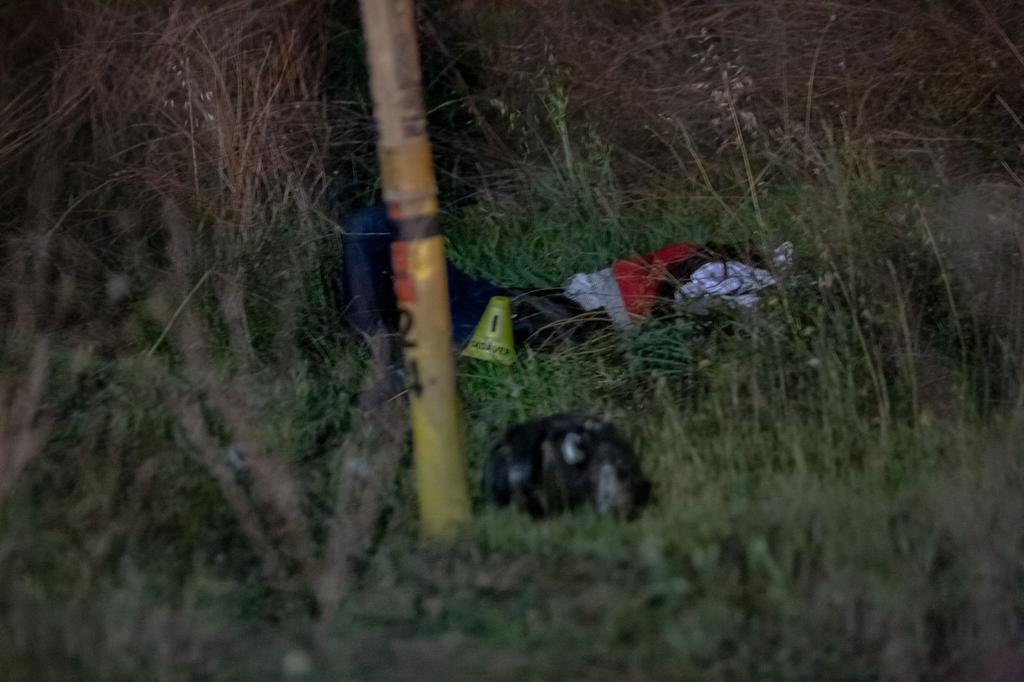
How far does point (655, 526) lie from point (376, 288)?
2.64 m

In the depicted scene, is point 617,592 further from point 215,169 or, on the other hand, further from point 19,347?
point 215,169

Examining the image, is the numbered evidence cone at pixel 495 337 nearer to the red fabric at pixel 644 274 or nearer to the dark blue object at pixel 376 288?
the dark blue object at pixel 376 288

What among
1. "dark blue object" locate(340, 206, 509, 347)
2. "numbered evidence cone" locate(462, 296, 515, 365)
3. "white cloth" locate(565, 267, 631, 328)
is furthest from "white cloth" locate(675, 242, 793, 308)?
"dark blue object" locate(340, 206, 509, 347)

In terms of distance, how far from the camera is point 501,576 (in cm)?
338

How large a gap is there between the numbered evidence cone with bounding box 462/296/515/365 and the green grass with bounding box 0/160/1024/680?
83 mm

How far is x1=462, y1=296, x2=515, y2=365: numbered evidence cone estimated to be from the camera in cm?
545

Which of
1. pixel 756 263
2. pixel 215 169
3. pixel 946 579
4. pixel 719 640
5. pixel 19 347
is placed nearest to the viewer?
pixel 719 640

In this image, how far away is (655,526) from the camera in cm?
360

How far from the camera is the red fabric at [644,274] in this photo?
5.61 metres

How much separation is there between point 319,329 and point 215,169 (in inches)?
41.7

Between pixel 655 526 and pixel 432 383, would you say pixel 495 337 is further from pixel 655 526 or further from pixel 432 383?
pixel 655 526

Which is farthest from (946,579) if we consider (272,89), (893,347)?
(272,89)

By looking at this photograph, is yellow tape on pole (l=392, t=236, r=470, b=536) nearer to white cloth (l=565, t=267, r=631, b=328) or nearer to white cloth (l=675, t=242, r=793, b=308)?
white cloth (l=675, t=242, r=793, b=308)

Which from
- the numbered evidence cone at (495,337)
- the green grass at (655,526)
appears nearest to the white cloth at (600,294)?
the green grass at (655,526)
